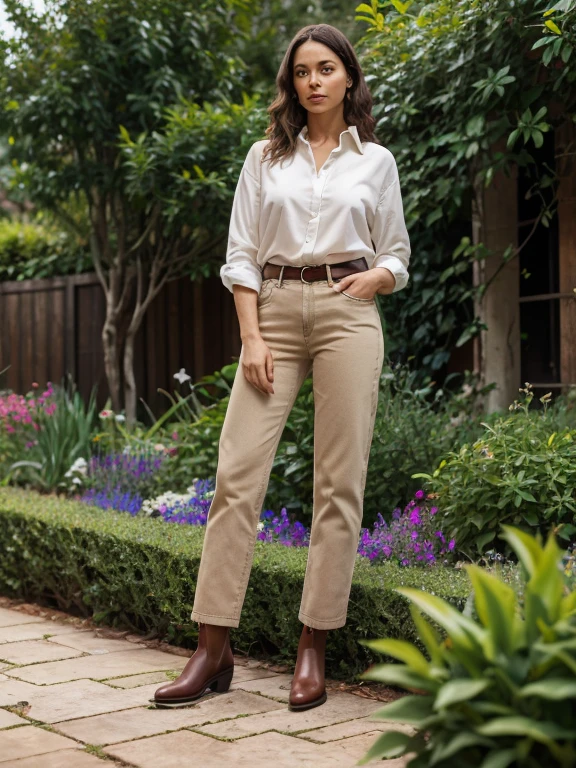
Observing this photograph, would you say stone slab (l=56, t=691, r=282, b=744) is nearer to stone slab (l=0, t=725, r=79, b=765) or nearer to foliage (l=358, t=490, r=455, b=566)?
stone slab (l=0, t=725, r=79, b=765)

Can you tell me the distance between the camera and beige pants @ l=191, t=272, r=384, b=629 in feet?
9.04

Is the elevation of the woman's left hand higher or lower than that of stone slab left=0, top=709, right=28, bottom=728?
higher

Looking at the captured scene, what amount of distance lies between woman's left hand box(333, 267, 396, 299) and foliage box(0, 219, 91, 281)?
18.9 feet

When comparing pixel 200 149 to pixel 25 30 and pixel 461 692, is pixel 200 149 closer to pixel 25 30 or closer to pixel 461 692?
pixel 25 30

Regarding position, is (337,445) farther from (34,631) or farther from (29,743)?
(34,631)

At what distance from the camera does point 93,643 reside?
358cm

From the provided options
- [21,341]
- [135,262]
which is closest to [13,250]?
[21,341]

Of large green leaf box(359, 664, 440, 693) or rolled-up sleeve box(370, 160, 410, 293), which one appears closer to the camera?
large green leaf box(359, 664, 440, 693)

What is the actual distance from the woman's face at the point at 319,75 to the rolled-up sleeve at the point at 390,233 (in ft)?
0.94

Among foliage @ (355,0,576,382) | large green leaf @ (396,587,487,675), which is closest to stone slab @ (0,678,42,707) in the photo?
large green leaf @ (396,587,487,675)

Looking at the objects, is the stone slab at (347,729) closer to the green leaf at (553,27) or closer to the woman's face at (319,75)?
the woman's face at (319,75)

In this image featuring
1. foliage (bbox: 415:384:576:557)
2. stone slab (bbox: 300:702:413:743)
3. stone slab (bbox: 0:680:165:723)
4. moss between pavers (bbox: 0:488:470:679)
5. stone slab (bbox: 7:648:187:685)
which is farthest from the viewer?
foliage (bbox: 415:384:576:557)

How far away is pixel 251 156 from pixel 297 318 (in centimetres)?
52

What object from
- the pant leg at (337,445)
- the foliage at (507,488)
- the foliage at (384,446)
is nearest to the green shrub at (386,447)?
the foliage at (384,446)
